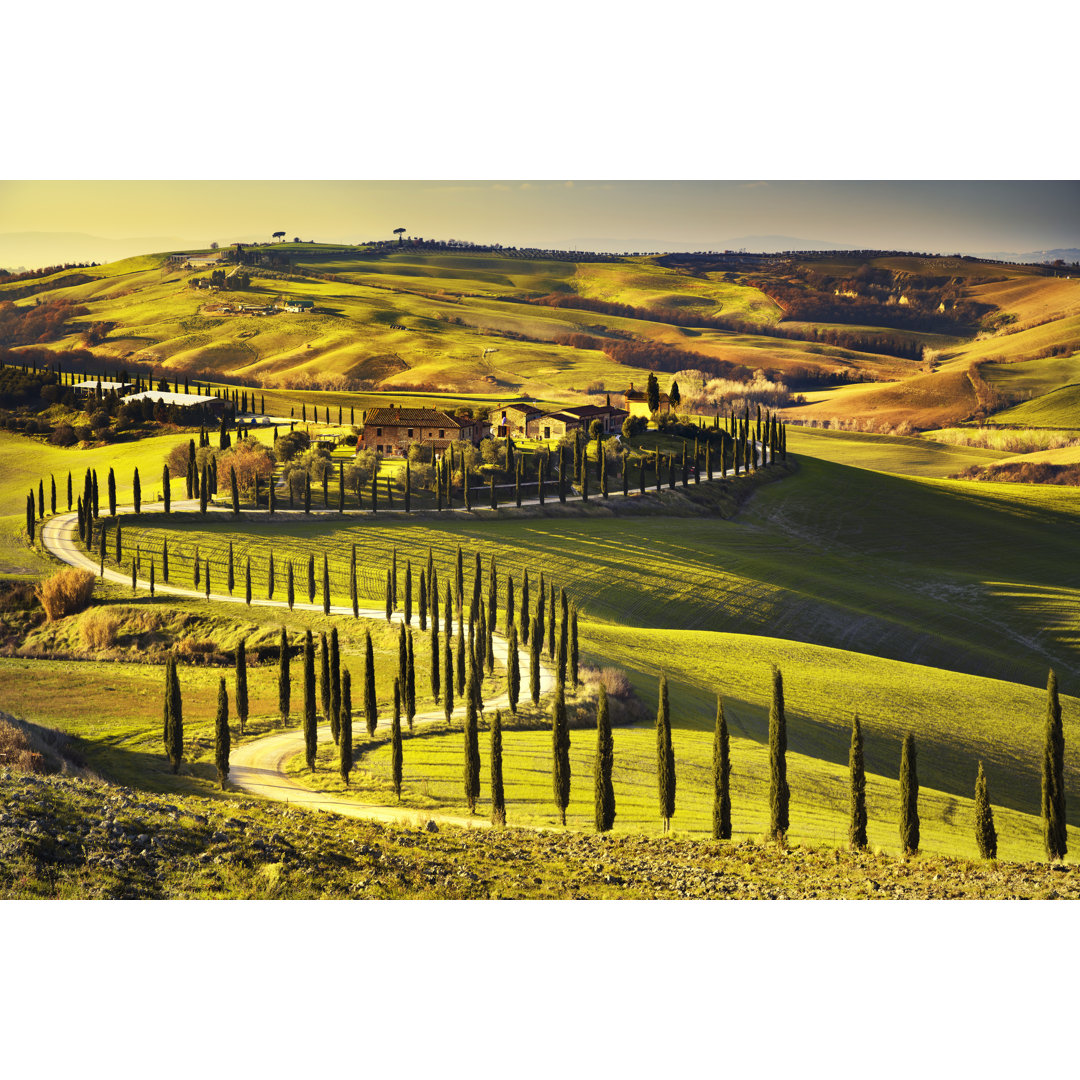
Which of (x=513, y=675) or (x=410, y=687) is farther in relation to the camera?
(x=513, y=675)

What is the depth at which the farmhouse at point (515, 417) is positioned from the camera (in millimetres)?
129625

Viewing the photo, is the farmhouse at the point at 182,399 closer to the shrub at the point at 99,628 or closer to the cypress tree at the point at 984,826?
the shrub at the point at 99,628

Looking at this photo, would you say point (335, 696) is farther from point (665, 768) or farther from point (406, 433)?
point (406, 433)

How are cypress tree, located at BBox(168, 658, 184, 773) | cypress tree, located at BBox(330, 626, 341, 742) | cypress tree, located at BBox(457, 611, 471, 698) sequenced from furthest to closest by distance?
1. cypress tree, located at BBox(457, 611, 471, 698)
2. cypress tree, located at BBox(330, 626, 341, 742)
3. cypress tree, located at BBox(168, 658, 184, 773)

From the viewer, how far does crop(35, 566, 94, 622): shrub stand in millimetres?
67875

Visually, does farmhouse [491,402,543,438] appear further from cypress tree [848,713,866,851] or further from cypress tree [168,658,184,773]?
cypress tree [848,713,866,851]

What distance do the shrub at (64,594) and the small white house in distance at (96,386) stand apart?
74.2m

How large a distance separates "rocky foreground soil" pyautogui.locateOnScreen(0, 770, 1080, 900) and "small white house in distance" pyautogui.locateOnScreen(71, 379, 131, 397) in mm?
119961

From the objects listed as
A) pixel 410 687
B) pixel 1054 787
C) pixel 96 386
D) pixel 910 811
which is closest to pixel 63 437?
pixel 96 386

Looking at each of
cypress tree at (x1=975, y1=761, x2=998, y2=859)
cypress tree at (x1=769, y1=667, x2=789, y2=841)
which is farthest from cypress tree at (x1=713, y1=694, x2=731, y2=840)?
cypress tree at (x1=975, y1=761, x2=998, y2=859)

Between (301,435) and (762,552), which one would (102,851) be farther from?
(301,435)

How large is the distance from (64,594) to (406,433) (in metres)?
53.5

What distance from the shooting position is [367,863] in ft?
88.3

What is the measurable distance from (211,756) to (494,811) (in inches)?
562
